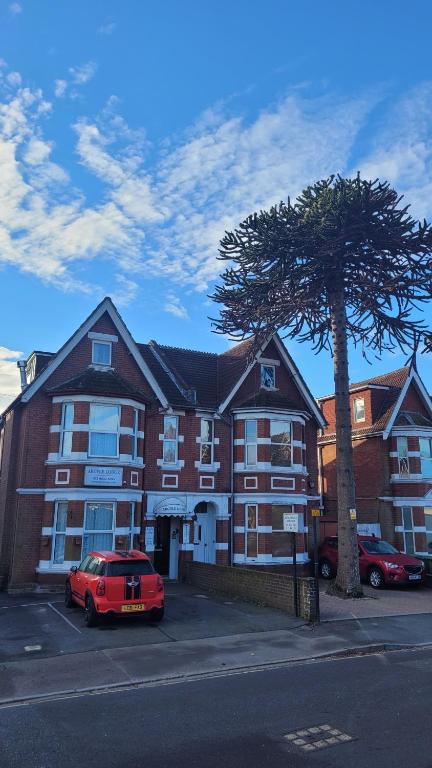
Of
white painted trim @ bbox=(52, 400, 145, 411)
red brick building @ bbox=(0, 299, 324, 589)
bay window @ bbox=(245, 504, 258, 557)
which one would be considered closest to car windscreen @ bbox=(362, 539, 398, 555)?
red brick building @ bbox=(0, 299, 324, 589)

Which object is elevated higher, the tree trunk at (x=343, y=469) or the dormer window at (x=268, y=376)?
the dormer window at (x=268, y=376)

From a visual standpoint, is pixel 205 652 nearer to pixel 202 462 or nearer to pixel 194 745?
pixel 194 745

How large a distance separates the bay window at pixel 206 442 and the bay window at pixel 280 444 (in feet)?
8.56

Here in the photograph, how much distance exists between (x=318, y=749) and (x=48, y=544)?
15.5m

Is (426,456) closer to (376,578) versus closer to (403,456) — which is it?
(403,456)

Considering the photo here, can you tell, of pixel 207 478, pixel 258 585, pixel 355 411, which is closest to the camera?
pixel 258 585

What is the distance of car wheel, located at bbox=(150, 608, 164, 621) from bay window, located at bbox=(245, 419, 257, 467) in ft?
35.0

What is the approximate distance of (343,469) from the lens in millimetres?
20250

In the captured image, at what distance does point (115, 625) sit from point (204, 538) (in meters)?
10.2

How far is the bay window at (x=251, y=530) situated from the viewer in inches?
936

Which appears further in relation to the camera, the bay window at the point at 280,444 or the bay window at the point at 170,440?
the bay window at the point at 280,444

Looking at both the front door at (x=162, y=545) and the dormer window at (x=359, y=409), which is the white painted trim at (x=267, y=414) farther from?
the dormer window at (x=359, y=409)

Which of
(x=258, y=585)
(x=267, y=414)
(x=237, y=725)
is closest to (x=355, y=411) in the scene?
(x=267, y=414)

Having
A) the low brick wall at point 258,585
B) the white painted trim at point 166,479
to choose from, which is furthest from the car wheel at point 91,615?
the white painted trim at point 166,479
